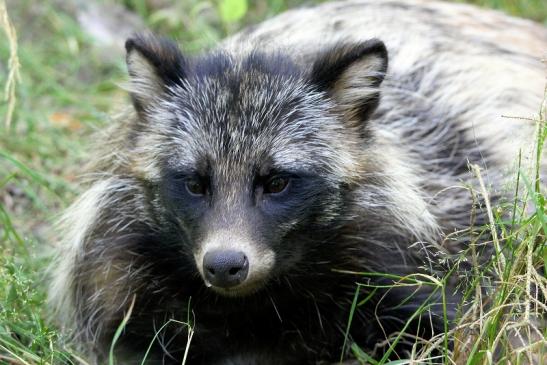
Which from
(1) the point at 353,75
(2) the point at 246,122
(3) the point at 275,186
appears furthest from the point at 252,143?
(1) the point at 353,75

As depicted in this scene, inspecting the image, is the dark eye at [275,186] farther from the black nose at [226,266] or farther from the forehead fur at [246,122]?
the black nose at [226,266]

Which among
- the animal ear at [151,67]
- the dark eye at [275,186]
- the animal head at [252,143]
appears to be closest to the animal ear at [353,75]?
the animal head at [252,143]

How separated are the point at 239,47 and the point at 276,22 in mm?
1512

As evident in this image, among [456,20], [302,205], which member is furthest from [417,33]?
[302,205]

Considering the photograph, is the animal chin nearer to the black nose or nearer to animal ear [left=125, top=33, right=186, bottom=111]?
the black nose

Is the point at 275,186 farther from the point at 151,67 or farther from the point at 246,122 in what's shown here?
the point at 151,67

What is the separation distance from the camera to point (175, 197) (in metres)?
4.93

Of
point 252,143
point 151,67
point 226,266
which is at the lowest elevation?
point 226,266

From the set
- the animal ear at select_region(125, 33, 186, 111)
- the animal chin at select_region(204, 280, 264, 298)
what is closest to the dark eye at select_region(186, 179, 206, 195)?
the animal chin at select_region(204, 280, 264, 298)

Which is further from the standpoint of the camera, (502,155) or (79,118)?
(79,118)

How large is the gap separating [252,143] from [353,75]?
0.67 metres

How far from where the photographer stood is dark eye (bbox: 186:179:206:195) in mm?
4848

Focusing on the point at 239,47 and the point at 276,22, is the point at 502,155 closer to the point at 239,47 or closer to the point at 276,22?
the point at 239,47

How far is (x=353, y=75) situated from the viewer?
16.7 feet
